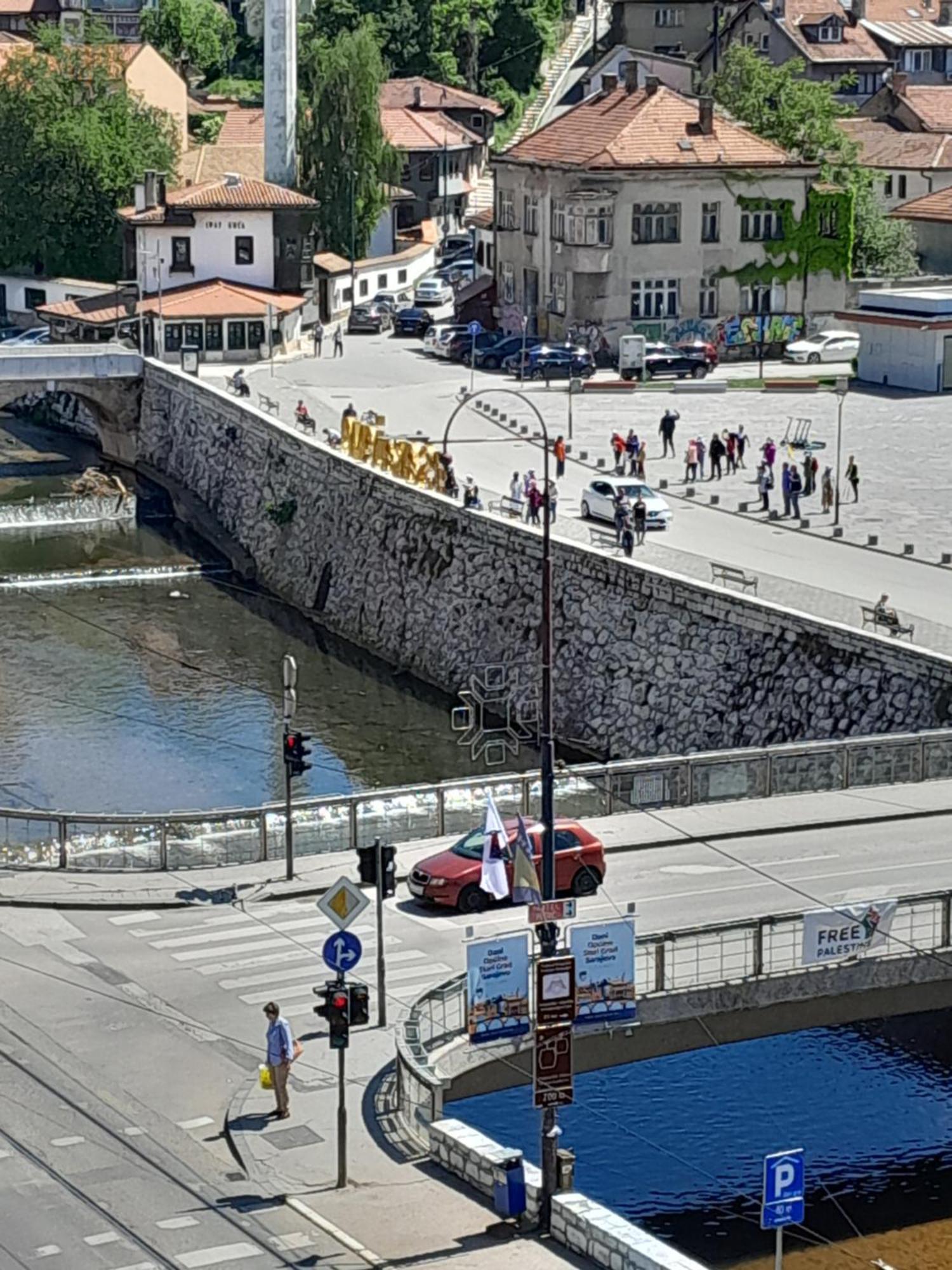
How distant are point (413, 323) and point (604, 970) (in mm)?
71326

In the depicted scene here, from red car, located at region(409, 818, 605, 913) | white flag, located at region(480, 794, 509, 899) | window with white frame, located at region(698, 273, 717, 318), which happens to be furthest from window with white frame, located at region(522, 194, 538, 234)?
white flag, located at region(480, 794, 509, 899)

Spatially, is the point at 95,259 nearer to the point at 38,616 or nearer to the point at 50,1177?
the point at 38,616

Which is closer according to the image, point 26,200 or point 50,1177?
point 50,1177

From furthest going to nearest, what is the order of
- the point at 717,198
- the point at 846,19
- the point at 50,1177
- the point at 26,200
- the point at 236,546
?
1. the point at 846,19
2. the point at 26,200
3. the point at 717,198
4. the point at 236,546
5. the point at 50,1177

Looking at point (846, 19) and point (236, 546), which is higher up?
point (846, 19)

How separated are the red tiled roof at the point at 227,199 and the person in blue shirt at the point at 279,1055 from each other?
68280 mm

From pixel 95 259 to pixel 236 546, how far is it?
3385 cm

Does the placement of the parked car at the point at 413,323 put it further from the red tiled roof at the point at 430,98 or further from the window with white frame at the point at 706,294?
the red tiled roof at the point at 430,98

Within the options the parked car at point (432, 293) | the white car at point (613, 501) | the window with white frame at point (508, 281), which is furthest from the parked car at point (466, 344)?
the white car at point (613, 501)

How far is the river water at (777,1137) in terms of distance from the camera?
3120 cm

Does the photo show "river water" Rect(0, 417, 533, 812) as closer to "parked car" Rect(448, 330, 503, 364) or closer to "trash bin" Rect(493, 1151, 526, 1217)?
"parked car" Rect(448, 330, 503, 364)

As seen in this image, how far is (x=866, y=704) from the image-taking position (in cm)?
4881

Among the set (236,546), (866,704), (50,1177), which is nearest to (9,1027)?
(50,1177)

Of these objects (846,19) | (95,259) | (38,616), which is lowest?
(38,616)
